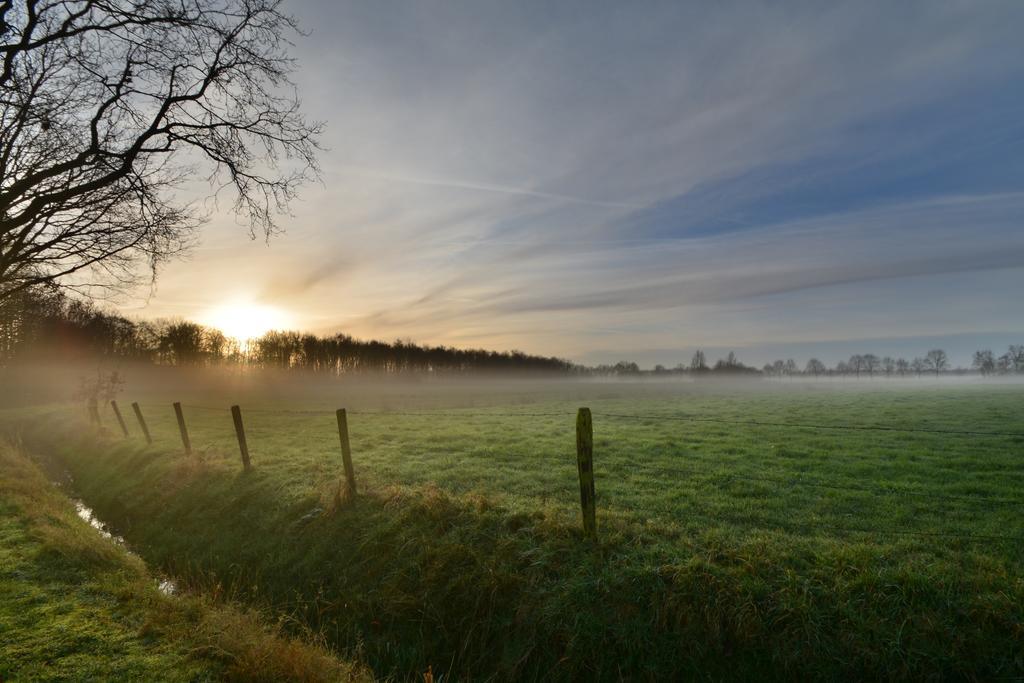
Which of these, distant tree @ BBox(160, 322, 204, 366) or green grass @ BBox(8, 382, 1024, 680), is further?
distant tree @ BBox(160, 322, 204, 366)

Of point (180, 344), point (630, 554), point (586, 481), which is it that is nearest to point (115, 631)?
point (586, 481)

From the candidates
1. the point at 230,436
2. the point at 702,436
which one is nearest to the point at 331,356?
the point at 230,436

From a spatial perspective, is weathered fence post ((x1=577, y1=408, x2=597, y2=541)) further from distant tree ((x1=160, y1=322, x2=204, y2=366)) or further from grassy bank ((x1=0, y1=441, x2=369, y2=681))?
distant tree ((x1=160, y1=322, x2=204, y2=366))

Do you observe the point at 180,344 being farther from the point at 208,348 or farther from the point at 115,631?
the point at 115,631

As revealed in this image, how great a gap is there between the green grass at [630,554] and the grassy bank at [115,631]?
1.19 meters

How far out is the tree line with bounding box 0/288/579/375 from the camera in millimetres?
68062

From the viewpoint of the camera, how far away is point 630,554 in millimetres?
7480

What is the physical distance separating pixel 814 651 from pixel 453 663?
15.4 ft

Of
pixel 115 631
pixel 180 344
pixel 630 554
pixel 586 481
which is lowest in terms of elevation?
pixel 115 631

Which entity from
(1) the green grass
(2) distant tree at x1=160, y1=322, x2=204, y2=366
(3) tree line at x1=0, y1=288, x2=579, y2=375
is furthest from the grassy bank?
(2) distant tree at x1=160, y1=322, x2=204, y2=366

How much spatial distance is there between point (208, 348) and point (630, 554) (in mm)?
117926

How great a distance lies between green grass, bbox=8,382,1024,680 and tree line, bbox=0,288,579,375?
6302 centimetres

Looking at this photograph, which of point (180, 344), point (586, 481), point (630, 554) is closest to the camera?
point (630, 554)

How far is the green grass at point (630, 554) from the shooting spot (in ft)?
19.6
